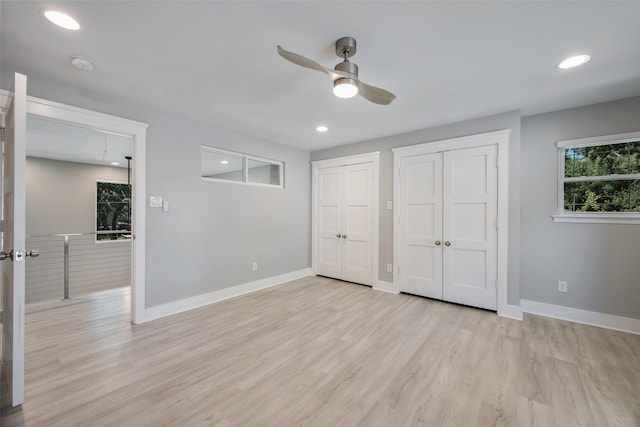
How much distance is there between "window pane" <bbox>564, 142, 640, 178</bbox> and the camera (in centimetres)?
285

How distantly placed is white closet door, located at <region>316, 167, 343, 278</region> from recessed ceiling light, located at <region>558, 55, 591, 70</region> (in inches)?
124

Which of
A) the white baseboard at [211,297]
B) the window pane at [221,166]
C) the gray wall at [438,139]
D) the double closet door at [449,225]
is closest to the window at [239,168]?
the window pane at [221,166]

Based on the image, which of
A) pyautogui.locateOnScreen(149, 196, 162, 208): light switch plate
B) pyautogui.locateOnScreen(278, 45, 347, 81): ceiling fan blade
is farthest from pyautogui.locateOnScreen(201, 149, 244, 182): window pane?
pyautogui.locateOnScreen(278, 45, 347, 81): ceiling fan blade

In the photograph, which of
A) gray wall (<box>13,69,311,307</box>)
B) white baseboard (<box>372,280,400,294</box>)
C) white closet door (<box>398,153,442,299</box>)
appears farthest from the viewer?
white baseboard (<box>372,280,400,294</box>)

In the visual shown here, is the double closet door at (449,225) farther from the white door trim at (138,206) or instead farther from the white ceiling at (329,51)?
the white door trim at (138,206)

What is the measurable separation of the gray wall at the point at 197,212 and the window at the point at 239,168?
Result: 107 millimetres

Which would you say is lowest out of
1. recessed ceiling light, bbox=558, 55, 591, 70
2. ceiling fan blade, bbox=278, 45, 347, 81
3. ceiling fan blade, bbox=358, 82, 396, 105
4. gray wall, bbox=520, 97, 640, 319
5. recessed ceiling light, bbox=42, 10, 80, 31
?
gray wall, bbox=520, 97, 640, 319

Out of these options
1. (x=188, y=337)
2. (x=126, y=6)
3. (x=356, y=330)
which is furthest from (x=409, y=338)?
(x=126, y=6)

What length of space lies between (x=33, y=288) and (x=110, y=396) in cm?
621

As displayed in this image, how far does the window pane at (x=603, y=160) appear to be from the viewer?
2.85 m

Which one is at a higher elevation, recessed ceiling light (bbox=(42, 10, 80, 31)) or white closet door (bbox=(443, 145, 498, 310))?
recessed ceiling light (bbox=(42, 10, 80, 31))

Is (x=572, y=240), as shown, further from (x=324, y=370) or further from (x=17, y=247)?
(x=17, y=247)

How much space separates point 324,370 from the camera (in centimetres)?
210

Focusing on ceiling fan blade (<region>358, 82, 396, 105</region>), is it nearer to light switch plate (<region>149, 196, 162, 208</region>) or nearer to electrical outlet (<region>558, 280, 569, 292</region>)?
light switch plate (<region>149, 196, 162, 208</region>)
